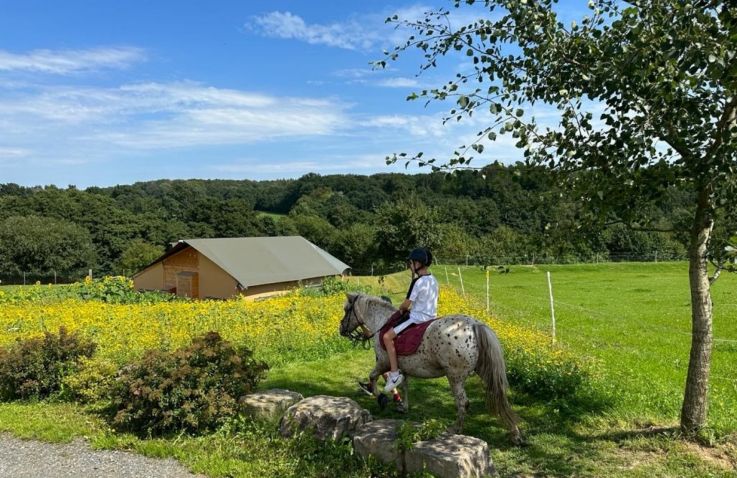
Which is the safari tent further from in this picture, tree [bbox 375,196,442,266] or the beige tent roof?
tree [bbox 375,196,442,266]

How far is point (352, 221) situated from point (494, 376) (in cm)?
8550

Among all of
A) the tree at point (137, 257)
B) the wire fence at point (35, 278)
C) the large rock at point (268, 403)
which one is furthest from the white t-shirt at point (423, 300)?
the wire fence at point (35, 278)

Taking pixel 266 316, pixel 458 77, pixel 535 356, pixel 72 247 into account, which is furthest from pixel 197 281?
pixel 72 247

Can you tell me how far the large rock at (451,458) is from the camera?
4691 mm

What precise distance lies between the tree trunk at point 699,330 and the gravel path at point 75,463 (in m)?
5.86

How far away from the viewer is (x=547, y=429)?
638cm

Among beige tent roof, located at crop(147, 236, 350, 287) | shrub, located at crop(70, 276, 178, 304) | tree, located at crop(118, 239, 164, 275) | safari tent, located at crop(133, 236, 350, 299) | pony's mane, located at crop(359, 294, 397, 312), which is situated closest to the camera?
pony's mane, located at crop(359, 294, 397, 312)

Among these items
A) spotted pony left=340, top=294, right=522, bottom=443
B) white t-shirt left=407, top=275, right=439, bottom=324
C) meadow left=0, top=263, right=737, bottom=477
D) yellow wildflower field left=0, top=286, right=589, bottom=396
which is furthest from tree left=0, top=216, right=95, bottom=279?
spotted pony left=340, top=294, right=522, bottom=443

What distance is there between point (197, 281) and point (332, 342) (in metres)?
23.1

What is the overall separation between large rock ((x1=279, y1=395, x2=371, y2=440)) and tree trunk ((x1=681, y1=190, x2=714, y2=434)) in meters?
3.90

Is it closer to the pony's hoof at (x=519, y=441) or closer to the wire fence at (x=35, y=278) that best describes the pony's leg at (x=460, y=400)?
the pony's hoof at (x=519, y=441)

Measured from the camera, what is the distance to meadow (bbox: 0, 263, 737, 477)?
551cm

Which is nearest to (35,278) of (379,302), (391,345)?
(379,302)

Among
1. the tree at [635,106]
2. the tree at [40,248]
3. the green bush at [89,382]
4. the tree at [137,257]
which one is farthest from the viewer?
the tree at [137,257]
